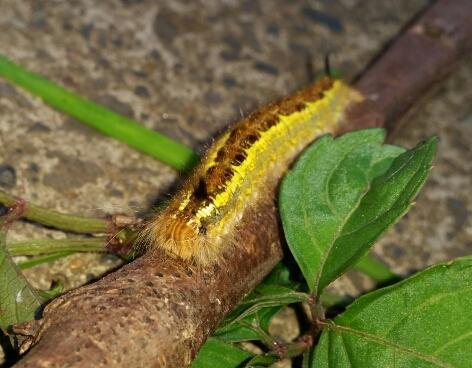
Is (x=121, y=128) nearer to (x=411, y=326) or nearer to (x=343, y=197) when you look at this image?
(x=343, y=197)

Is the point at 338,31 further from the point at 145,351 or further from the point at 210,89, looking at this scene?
the point at 145,351

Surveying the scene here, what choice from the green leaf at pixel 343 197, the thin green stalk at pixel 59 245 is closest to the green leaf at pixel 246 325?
the green leaf at pixel 343 197

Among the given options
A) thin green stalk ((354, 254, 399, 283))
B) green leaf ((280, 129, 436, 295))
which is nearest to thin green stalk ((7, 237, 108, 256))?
green leaf ((280, 129, 436, 295))

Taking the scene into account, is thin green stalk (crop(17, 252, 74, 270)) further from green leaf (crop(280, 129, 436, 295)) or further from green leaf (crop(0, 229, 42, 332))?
green leaf (crop(280, 129, 436, 295))

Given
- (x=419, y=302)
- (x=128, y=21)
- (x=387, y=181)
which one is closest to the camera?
(x=419, y=302)

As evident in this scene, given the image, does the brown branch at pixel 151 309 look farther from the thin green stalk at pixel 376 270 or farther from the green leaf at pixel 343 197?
the thin green stalk at pixel 376 270

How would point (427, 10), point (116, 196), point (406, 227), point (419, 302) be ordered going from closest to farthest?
point (419, 302), point (116, 196), point (406, 227), point (427, 10)

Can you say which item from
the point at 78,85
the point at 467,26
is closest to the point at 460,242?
the point at 467,26
